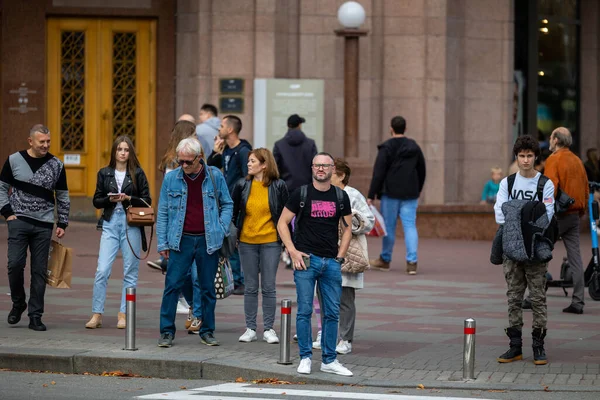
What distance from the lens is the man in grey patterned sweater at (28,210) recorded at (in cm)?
1185

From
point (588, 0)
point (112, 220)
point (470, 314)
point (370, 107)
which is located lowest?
point (470, 314)

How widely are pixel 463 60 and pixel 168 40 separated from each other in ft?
18.7

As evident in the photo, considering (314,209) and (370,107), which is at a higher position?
(370,107)

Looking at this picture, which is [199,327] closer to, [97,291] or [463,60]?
[97,291]

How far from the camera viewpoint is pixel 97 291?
1184 cm

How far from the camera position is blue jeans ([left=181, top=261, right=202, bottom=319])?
37.6ft

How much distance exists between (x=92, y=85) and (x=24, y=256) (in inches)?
475

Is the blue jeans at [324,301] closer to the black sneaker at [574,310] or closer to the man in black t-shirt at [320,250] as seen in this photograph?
the man in black t-shirt at [320,250]

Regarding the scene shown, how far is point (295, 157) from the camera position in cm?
1645

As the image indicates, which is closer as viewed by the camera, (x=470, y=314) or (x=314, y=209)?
(x=314, y=209)

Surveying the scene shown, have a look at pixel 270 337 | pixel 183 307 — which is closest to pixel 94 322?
pixel 183 307

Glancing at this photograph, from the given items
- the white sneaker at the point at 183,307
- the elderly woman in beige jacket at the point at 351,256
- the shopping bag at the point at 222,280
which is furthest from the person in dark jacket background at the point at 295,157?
the elderly woman in beige jacket at the point at 351,256

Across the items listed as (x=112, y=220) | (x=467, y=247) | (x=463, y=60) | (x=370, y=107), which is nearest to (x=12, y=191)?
(x=112, y=220)

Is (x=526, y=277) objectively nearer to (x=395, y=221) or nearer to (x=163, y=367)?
(x=163, y=367)
